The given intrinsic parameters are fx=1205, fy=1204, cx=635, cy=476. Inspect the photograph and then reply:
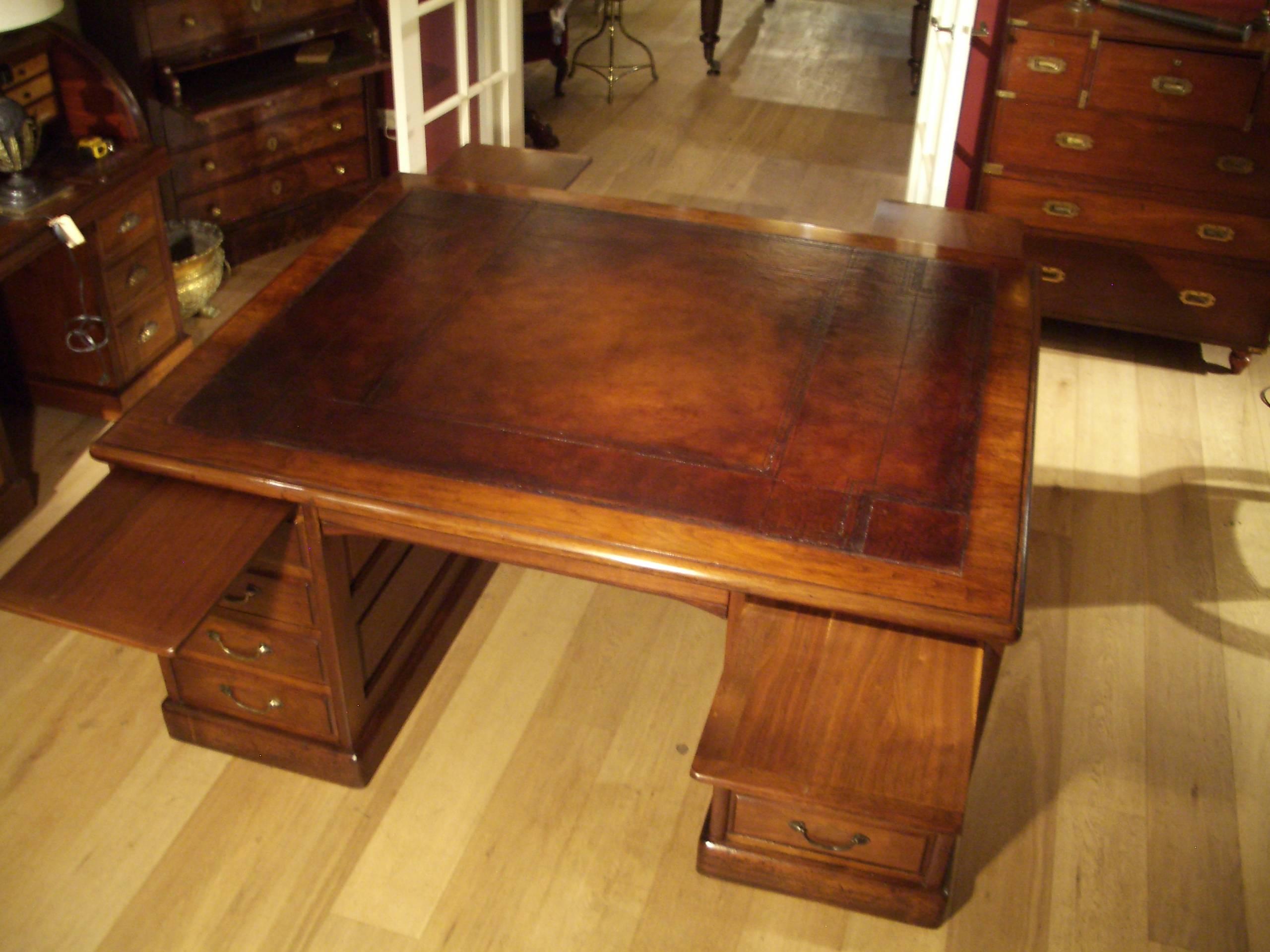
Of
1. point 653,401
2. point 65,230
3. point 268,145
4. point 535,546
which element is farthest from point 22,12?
point 535,546

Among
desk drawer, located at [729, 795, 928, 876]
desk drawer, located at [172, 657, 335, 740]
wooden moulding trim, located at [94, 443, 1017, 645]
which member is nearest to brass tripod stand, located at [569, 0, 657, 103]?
desk drawer, located at [172, 657, 335, 740]

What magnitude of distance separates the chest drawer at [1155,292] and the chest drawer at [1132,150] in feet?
0.66

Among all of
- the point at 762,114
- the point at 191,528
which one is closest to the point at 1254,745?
the point at 191,528

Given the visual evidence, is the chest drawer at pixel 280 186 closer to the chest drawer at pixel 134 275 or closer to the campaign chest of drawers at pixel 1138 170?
the chest drawer at pixel 134 275

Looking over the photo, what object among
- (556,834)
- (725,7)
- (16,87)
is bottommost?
(556,834)

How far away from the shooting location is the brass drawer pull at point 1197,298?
326 centimetres

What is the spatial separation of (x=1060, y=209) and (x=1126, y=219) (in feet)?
0.56

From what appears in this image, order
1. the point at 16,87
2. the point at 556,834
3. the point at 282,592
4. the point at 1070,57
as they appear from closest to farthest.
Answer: the point at 282,592 < the point at 556,834 < the point at 16,87 < the point at 1070,57

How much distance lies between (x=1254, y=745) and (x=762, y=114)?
A: 11.8ft

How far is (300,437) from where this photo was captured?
1.75 m

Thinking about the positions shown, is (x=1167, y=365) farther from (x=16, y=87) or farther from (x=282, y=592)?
(x=16, y=87)

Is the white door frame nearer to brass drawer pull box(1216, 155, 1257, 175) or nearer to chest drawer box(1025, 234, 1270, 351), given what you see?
chest drawer box(1025, 234, 1270, 351)

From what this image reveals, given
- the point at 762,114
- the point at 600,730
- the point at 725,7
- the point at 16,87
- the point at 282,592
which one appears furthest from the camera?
the point at 725,7

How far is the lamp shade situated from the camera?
228 cm
